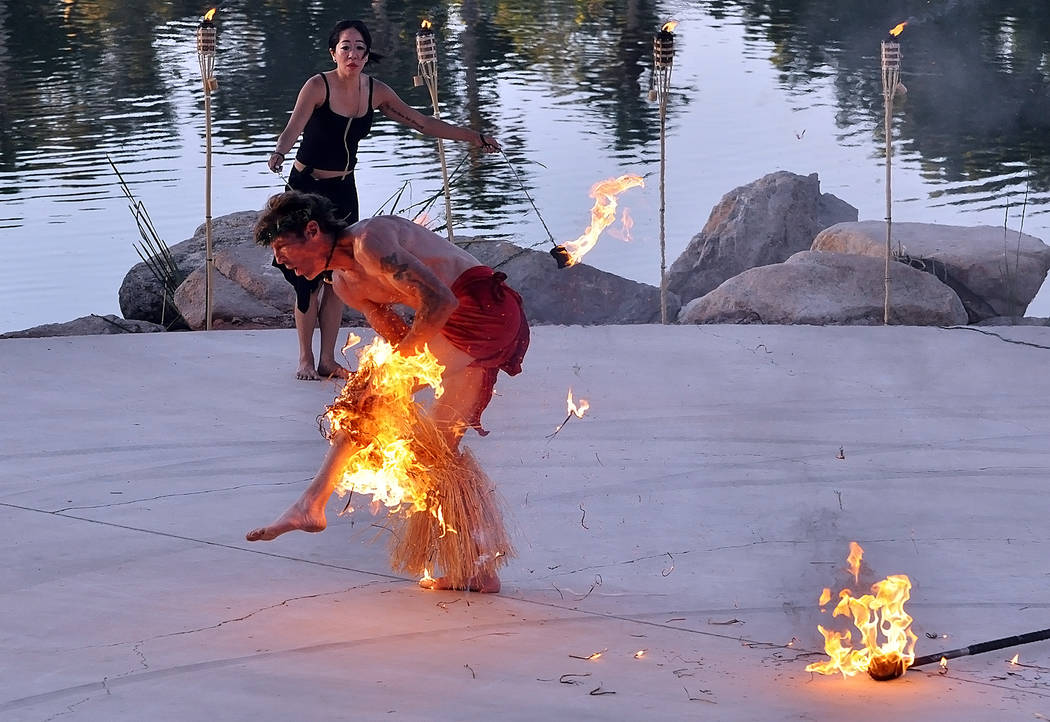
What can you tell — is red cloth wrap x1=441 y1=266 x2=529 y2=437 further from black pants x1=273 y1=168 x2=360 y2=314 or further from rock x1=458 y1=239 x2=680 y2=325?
rock x1=458 y1=239 x2=680 y2=325

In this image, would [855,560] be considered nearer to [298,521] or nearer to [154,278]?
[298,521]

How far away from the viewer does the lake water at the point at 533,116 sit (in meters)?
11.8

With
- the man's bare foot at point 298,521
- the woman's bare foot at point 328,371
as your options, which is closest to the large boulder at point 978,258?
the woman's bare foot at point 328,371

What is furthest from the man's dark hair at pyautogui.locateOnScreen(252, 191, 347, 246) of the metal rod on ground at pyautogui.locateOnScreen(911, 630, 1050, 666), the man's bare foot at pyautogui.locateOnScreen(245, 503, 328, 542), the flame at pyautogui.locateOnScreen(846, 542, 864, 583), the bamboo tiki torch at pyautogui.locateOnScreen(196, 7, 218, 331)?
the bamboo tiki torch at pyautogui.locateOnScreen(196, 7, 218, 331)

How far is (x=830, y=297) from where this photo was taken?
7816 mm

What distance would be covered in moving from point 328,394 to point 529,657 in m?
2.69

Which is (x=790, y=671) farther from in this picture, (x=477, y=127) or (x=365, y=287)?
(x=477, y=127)

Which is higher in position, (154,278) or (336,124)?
(336,124)

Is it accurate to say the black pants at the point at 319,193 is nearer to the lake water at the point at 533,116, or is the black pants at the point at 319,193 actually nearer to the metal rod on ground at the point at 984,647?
the metal rod on ground at the point at 984,647

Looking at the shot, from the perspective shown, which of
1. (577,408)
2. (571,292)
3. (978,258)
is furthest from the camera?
(978,258)

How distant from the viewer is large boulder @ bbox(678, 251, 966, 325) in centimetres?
772

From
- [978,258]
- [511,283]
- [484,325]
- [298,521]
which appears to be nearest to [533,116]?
[511,283]

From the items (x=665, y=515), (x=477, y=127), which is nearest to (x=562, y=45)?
(x=477, y=127)

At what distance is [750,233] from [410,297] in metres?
5.80
